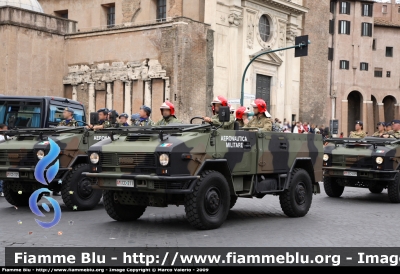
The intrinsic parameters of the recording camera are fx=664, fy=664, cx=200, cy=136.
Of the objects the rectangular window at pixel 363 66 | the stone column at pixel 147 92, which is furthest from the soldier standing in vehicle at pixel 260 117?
the rectangular window at pixel 363 66

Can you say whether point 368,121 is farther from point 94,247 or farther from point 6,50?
point 94,247

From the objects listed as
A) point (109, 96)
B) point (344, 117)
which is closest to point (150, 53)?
point (109, 96)

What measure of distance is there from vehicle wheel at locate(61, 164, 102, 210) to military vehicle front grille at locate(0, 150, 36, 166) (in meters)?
0.75

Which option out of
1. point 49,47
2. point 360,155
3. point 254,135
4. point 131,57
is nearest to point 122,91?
point 131,57

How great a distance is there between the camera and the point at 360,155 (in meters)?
15.7

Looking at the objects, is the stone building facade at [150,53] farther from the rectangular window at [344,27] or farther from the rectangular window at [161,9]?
the rectangular window at [344,27]

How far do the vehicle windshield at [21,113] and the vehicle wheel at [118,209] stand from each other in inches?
364

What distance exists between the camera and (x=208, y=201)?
33.2 feet

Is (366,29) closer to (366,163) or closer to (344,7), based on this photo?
(344,7)

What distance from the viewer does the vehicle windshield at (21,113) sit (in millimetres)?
19798

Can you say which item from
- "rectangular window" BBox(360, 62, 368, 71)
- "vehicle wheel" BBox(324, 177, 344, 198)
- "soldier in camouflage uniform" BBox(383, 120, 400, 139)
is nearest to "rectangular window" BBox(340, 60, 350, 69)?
"rectangular window" BBox(360, 62, 368, 71)

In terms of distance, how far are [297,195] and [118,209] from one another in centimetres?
342

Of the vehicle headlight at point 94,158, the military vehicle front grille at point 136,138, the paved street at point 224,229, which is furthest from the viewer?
the vehicle headlight at point 94,158

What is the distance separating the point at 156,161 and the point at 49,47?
29.1 metres
